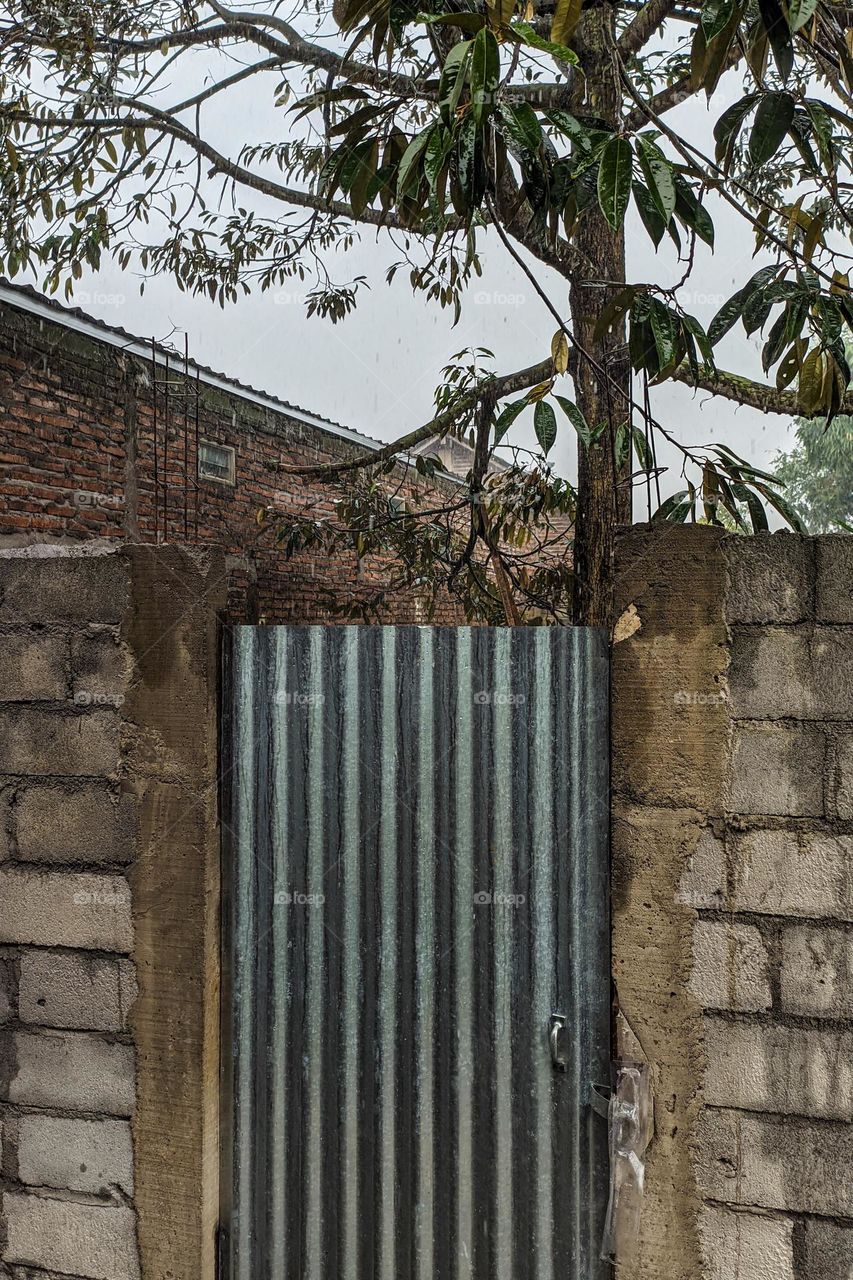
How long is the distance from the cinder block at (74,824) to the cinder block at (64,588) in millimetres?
480

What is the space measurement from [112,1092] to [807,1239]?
1798mm

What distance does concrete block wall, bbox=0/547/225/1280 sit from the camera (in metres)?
2.40

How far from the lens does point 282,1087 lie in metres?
2.39

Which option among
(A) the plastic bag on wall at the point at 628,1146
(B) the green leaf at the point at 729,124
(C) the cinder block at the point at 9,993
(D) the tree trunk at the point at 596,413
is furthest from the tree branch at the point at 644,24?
(C) the cinder block at the point at 9,993

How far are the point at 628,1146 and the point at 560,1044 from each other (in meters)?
0.27

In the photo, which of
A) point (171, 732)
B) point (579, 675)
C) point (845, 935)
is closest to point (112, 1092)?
point (171, 732)

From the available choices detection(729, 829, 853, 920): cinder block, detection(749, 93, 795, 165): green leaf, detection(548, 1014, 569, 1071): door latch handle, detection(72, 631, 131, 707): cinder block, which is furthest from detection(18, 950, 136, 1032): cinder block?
detection(749, 93, 795, 165): green leaf

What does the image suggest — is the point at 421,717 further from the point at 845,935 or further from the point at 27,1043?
the point at 27,1043

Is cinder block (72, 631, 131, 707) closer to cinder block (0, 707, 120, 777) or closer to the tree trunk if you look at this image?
cinder block (0, 707, 120, 777)

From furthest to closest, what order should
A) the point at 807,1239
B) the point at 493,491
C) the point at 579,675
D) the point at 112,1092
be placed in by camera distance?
the point at 493,491, the point at 112,1092, the point at 579,675, the point at 807,1239

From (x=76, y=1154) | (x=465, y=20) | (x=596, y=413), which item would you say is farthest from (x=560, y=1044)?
(x=596, y=413)

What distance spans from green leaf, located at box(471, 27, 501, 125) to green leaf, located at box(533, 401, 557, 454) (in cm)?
114

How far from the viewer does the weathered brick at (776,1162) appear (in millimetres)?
2098

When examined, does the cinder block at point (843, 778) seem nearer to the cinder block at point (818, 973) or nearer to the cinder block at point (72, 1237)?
the cinder block at point (818, 973)
